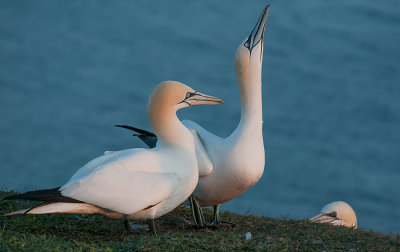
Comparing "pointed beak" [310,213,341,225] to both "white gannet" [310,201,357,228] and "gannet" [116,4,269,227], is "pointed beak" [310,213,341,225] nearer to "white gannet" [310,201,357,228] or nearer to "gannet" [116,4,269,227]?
"white gannet" [310,201,357,228]

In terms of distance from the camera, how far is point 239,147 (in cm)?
582

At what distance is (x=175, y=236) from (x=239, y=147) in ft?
4.49

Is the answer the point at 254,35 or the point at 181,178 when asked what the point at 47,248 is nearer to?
the point at 181,178

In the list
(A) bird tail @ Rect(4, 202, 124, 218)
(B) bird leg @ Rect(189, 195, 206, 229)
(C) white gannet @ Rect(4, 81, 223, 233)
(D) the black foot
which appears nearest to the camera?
(A) bird tail @ Rect(4, 202, 124, 218)

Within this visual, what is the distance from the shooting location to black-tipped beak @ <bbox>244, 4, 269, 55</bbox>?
6.27 meters

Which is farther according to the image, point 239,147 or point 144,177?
point 239,147

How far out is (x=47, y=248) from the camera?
433 centimetres

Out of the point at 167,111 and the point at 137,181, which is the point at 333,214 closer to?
the point at 167,111

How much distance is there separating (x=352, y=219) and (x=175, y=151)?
4.98 metres

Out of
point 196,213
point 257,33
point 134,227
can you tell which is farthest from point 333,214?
point 134,227

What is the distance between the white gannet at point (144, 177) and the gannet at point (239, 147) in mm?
547

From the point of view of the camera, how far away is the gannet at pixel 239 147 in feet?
18.9

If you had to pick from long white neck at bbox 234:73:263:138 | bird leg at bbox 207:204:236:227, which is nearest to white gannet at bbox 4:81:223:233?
long white neck at bbox 234:73:263:138

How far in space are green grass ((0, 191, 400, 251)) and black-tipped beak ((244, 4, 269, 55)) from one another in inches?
73.1
